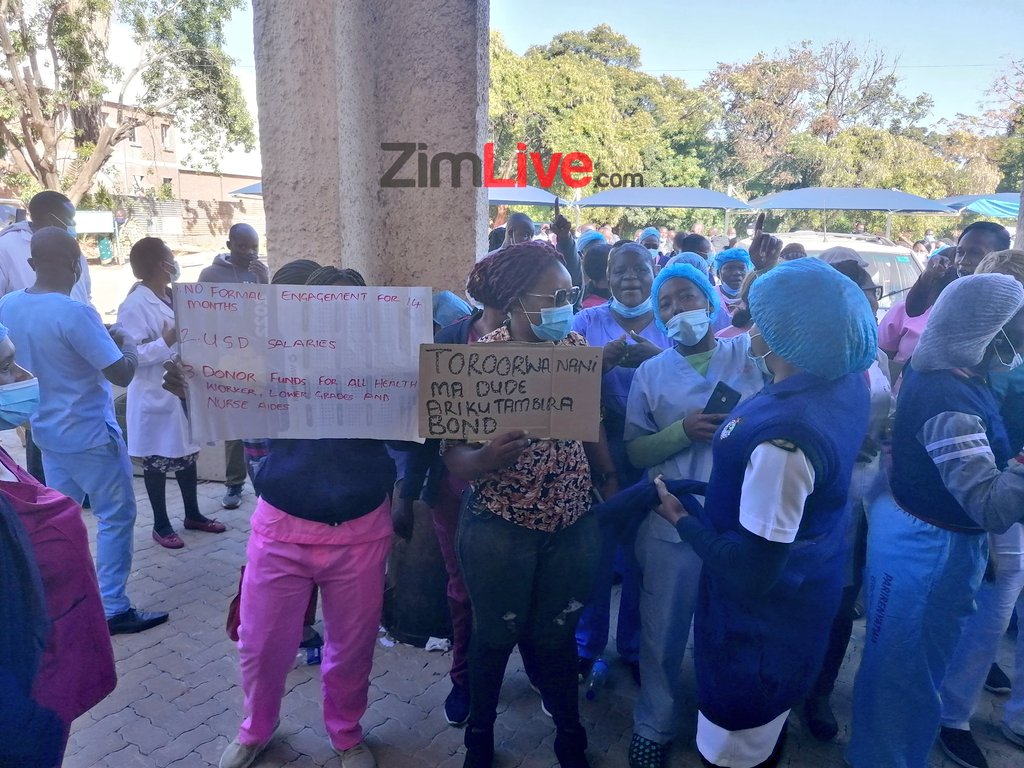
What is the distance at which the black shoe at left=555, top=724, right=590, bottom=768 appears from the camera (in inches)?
106

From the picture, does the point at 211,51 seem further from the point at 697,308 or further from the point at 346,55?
the point at 697,308

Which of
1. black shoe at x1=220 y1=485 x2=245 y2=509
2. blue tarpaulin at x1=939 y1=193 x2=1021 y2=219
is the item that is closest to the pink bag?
black shoe at x1=220 y1=485 x2=245 y2=509

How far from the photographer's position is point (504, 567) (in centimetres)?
241

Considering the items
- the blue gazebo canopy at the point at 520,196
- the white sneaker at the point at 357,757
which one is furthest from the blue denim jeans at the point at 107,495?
the blue gazebo canopy at the point at 520,196

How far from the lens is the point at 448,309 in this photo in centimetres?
355

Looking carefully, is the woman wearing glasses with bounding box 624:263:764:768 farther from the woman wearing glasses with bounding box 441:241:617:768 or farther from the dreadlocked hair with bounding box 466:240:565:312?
the dreadlocked hair with bounding box 466:240:565:312

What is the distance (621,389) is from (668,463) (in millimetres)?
459

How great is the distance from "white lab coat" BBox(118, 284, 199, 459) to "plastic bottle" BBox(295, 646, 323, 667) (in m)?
1.63

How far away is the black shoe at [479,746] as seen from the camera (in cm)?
265

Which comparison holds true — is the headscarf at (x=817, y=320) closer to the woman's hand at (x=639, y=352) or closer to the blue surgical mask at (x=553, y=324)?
the blue surgical mask at (x=553, y=324)

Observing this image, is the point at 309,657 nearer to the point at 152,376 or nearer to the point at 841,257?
the point at 152,376

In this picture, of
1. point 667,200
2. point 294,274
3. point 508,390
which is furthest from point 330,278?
point 667,200

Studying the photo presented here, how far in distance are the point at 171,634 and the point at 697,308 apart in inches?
126

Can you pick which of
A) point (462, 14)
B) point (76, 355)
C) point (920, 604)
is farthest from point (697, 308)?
point (76, 355)
